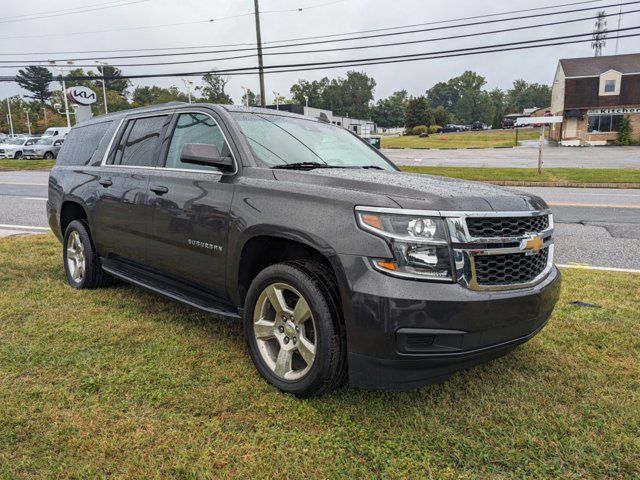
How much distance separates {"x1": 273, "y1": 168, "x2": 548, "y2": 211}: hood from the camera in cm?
254

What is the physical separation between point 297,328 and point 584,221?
27.4 ft

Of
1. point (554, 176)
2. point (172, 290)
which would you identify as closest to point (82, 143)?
point (172, 290)

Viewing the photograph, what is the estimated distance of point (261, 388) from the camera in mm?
2998

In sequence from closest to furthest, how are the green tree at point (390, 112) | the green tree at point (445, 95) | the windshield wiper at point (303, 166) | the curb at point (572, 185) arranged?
→ the windshield wiper at point (303, 166)
the curb at point (572, 185)
the green tree at point (390, 112)
the green tree at point (445, 95)

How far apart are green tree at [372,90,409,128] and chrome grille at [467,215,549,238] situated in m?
134

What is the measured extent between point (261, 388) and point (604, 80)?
51426 mm

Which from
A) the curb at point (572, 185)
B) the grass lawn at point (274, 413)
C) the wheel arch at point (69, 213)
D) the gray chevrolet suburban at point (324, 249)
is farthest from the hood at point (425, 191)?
the curb at point (572, 185)

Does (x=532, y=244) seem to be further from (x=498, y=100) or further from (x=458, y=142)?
(x=498, y=100)

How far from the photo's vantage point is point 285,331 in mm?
2963

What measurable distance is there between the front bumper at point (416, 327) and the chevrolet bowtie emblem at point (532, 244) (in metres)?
0.26

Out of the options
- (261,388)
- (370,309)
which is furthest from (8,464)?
(370,309)

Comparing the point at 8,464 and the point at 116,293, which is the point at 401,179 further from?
the point at 116,293

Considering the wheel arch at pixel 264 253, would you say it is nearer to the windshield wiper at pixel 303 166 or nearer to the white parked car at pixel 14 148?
the windshield wiper at pixel 303 166

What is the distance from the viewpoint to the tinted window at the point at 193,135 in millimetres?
3584
